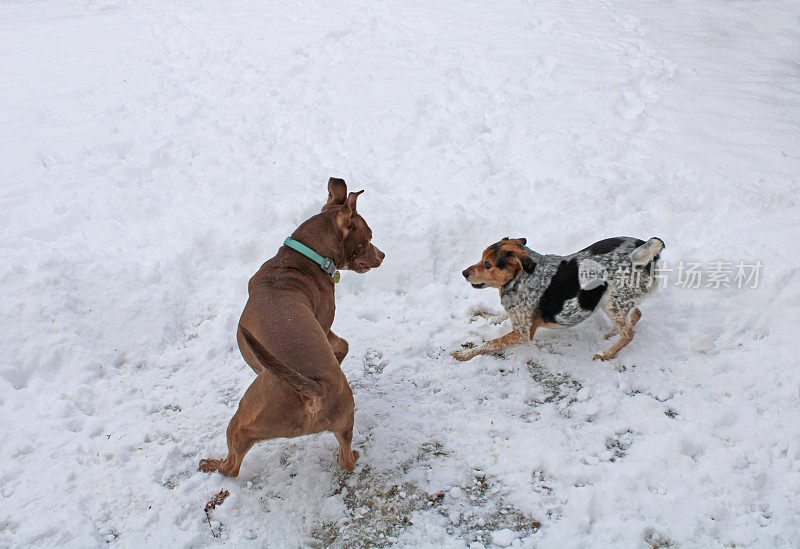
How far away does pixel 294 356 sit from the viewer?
3.20m

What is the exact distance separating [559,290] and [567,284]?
0.28ft

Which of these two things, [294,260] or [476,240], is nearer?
[294,260]

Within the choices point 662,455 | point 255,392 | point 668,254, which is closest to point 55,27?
point 255,392

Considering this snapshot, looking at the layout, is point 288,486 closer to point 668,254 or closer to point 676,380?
point 676,380

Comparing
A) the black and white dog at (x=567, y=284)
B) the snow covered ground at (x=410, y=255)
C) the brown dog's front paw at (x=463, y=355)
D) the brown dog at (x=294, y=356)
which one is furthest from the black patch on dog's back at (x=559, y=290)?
the brown dog at (x=294, y=356)

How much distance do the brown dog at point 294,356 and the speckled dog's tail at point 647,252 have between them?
2.38m

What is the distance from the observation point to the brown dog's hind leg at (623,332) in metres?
4.62

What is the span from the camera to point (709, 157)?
21.9ft

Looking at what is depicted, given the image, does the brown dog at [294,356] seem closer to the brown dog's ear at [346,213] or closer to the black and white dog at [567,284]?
the brown dog's ear at [346,213]

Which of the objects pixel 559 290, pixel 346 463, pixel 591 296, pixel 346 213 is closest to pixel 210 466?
pixel 346 463

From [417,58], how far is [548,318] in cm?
557

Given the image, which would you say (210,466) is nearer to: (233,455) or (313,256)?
(233,455)

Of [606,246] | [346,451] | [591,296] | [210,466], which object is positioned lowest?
[210,466]

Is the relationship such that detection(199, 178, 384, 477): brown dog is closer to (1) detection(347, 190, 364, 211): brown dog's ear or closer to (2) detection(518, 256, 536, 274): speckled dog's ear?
(1) detection(347, 190, 364, 211): brown dog's ear
